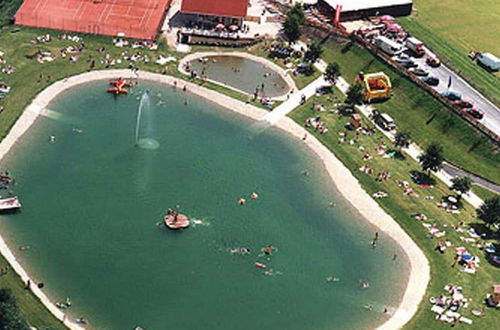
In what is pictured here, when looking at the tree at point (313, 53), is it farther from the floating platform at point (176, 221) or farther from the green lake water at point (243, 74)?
the floating platform at point (176, 221)

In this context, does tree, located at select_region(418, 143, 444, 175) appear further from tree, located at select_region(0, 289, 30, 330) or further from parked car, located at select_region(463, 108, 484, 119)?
tree, located at select_region(0, 289, 30, 330)

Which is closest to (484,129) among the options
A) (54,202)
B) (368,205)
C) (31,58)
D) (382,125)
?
(382,125)

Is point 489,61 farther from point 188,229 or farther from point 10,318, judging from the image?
point 10,318

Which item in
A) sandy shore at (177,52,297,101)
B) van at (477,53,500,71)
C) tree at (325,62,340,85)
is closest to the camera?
tree at (325,62,340,85)

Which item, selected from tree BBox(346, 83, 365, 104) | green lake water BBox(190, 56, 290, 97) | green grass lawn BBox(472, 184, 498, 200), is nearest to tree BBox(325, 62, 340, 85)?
tree BBox(346, 83, 365, 104)

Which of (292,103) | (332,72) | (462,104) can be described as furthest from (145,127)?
(462,104)

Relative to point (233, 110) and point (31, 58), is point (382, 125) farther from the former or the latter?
point (31, 58)

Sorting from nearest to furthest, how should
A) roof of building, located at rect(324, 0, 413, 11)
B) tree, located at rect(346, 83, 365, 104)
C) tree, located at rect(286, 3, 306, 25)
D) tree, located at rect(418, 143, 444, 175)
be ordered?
tree, located at rect(418, 143, 444, 175) < tree, located at rect(346, 83, 365, 104) < tree, located at rect(286, 3, 306, 25) < roof of building, located at rect(324, 0, 413, 11)
